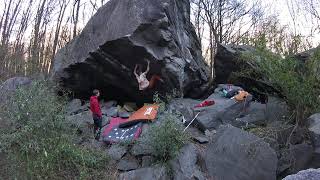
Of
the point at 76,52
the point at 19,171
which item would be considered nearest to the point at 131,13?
the point at 76,52

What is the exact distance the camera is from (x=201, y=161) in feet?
27.9

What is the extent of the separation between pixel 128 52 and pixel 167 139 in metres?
3.51

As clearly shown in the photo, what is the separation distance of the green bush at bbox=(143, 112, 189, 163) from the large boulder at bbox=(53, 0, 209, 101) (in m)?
3.00

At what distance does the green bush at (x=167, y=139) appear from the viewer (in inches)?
327

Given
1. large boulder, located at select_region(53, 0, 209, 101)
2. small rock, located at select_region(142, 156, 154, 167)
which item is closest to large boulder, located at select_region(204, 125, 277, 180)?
small rock, located at select_region(142, 156, 154, 167)

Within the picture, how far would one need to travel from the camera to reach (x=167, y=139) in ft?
27.2

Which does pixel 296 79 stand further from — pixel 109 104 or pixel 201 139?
pixel 109 104

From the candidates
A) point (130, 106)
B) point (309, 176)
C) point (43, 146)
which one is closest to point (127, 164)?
point (43, 146)

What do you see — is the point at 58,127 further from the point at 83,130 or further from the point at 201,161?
the point at 201,161

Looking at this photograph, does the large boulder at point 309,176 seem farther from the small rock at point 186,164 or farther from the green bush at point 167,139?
the green bush at point 167,139

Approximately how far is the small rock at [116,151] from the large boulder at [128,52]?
2639 millimetres

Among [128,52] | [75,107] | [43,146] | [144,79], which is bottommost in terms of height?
[43,146]

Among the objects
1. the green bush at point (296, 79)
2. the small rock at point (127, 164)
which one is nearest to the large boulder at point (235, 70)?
the green bush at point (296, 79)

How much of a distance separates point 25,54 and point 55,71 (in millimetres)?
5889
